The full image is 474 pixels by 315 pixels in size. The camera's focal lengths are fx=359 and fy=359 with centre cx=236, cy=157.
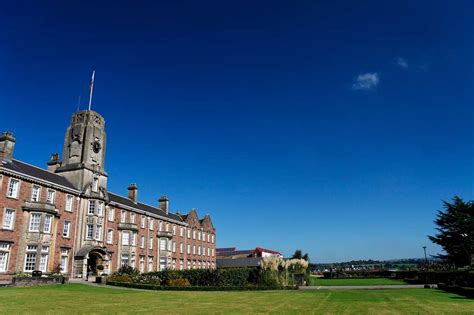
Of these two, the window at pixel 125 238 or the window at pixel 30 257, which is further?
the window at pixel 125 238

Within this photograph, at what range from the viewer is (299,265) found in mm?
44656

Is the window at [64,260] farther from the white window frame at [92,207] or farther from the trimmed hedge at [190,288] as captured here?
the trimmed hedge at [190,288]

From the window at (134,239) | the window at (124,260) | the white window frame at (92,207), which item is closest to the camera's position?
the white window frame at (92,207)

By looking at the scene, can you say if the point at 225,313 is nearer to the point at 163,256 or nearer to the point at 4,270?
the point at 4,270

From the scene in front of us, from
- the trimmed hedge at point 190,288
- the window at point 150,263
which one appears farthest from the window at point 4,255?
the window at point 150,263

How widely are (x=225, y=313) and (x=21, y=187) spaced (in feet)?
101

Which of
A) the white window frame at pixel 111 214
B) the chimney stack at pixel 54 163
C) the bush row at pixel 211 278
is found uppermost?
the chimney stack at pixel 54 163

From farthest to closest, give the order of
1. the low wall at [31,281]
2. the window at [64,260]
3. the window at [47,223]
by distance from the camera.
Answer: the window at [64,260], the window at [47,223], the low wall at [31,281]

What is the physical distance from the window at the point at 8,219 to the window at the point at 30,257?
302 centimetres

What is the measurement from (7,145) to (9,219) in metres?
7.81

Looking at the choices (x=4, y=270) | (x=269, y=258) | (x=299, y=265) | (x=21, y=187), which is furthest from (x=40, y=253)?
(x=299, y=265)

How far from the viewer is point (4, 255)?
33.8m

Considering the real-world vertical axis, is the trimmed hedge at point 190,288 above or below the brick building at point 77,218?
below

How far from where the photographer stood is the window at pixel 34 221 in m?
36.7
